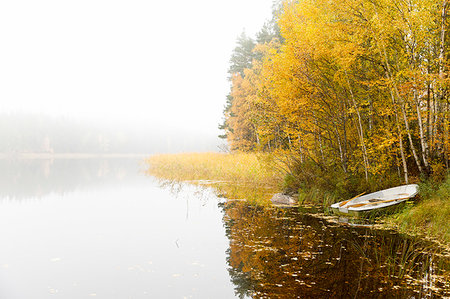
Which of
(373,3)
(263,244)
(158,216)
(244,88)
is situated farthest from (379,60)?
(244,88)

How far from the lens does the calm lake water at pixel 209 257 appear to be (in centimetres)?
573

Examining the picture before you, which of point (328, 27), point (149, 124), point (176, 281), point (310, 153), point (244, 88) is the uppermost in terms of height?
point (149, 124)

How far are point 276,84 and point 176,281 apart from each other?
433 inches

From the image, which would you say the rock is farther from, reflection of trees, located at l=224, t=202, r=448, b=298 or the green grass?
the green grass

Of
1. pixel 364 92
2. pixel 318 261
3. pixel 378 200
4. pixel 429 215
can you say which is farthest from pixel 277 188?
pixel 318 261

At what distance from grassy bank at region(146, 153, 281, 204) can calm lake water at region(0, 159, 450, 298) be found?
187 inches

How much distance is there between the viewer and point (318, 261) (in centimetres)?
702

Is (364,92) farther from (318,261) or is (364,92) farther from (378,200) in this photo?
(318,261)

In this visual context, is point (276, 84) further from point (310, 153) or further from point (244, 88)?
point (244, 88)

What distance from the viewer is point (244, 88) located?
33.3 m

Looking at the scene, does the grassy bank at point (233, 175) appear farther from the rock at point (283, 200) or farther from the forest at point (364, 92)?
the forest at point (364, 92)

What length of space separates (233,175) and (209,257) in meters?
15.2

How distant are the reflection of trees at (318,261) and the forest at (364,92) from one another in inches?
164

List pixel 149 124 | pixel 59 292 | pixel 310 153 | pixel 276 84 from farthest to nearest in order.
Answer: pixel 149 124 → pixel 310 153 → pixel 276 84 → pixel 59 292
